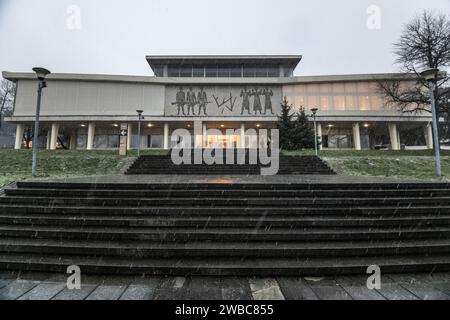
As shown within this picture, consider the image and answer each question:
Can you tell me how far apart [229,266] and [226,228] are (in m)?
1.12

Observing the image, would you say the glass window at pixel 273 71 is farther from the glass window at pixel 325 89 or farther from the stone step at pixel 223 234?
the stone step at pixel 223 234

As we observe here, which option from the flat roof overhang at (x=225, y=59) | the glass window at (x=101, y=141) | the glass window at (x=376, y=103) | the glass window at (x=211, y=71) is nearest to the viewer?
the glass window at (x=376, y=103)

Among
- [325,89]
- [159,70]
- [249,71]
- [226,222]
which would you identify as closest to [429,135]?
[325,89]

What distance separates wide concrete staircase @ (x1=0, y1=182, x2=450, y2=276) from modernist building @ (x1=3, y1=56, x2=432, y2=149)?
22.2 meters

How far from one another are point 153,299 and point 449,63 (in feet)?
86.3

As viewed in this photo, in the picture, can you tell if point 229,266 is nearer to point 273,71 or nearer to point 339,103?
point 339,103

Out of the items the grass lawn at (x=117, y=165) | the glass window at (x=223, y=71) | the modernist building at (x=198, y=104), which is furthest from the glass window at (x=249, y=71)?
the grass lawn at (x=117, y=165)

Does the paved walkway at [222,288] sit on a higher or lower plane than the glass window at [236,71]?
lower

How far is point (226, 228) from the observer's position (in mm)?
4758

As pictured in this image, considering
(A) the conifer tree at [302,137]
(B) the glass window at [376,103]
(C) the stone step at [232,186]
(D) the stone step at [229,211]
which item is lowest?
(D) the stone step at [229,211]

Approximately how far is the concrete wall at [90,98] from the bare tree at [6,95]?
1115 centimetres

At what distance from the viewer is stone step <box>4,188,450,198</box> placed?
598 cm

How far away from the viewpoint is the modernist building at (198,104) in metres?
27.6

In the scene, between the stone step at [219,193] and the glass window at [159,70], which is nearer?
the stone step at [219,193]
